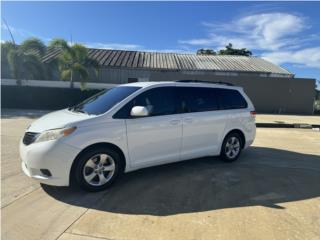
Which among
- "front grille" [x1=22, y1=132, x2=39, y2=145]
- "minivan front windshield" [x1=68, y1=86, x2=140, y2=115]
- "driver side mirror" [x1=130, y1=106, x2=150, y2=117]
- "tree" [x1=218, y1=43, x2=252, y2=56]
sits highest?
"tree" [x1=218, y1=43, x2=252, y2=56]

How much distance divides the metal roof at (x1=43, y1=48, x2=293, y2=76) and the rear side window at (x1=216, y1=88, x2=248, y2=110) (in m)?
17.7

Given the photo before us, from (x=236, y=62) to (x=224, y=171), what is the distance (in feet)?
78.8

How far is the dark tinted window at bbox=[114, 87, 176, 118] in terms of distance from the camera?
4.94 meters

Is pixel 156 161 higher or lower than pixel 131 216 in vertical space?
higher

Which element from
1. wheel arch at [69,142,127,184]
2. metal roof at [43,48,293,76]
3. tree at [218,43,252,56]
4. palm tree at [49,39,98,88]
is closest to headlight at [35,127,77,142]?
wheel arch at [69,142,127,184]

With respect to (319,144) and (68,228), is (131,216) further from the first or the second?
(319,144)

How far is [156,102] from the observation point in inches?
206

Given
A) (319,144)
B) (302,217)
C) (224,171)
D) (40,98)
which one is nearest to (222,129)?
(224,171)

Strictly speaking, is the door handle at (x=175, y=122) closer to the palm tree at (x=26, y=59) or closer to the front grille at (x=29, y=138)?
the front grille at (x=29, y=138)

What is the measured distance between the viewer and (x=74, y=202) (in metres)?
4.21

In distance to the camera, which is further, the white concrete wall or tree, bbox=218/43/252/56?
tree, bbox=218/43/252/56

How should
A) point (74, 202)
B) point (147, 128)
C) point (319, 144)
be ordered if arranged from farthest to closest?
point (319, 144) → point (147, 128) → point (74, 202)

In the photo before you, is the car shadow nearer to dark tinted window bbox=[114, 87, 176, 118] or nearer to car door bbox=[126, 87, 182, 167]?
car door bbox=[126, 87, 182, 167]

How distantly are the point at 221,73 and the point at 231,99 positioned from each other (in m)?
19.0
